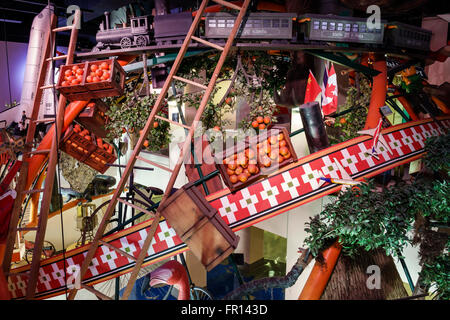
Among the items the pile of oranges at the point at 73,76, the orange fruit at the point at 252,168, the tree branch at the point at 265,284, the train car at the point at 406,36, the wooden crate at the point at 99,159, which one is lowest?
the tree branch at the point at 265,284

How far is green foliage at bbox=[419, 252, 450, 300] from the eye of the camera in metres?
4.03

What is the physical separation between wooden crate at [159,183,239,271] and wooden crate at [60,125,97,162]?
8.98ft

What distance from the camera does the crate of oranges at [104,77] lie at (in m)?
4.71

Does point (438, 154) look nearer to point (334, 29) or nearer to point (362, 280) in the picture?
point (362, 280)

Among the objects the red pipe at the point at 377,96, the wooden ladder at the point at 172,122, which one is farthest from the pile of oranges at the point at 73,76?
the red pipe at the point at 377,96

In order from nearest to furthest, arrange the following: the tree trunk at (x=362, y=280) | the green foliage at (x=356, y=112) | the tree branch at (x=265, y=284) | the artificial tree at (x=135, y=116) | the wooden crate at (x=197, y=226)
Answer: the tree branch at (x=265, y=284)
the tree trunk at (x=362, y=280)
the wooden crate at (x=197, y=226)
the artificial tree at (x=135, y=116)
the green foliage at (x=356, y=112)

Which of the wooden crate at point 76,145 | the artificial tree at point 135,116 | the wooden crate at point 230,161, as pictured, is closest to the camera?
the wooden crate at point 230,161

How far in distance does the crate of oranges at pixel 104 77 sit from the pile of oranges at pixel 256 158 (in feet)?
6.38

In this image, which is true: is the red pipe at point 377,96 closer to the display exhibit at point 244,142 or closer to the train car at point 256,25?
the display exhibit at point 244,142

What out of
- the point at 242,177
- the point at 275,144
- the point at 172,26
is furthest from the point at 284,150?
the point at 172,26

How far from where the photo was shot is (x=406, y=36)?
Result: 16.3ft

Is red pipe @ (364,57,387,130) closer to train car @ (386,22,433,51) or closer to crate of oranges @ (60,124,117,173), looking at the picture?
train car @ (386,22,433,51)

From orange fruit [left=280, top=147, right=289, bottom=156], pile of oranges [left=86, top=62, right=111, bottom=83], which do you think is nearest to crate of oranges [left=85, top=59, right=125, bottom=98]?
pile of oranges [left=86, top=62, right=111, bottom=83]

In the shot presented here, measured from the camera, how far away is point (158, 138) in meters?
5.59
